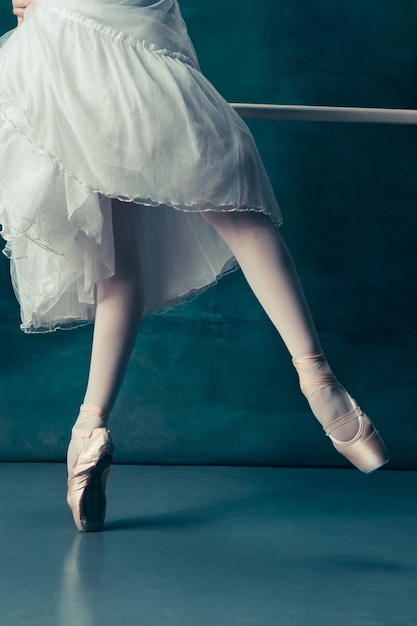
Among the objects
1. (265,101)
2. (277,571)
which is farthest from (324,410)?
(265,101)

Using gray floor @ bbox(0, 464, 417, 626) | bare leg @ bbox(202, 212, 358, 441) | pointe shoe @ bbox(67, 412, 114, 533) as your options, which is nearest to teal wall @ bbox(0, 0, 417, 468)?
gray floor @ bbox(0, 464, 417, 626)

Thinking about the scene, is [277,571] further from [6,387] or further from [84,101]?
[6,387]

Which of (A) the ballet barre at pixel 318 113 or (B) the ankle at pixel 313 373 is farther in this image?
(A) the ballet barre at pixel 318 113

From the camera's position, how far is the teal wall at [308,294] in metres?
Result: 2.20

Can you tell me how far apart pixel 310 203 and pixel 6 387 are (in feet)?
2.88

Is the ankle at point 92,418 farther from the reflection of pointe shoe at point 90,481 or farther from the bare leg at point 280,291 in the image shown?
the bare leg at point 280,291

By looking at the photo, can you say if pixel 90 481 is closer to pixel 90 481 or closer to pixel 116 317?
pixel 90 481

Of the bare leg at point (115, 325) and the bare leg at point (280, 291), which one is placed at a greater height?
the bare leg at point (280, 291)

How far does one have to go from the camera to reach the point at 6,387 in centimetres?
223

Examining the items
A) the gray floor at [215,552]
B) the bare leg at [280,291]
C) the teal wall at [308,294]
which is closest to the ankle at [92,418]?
the gray floor at [215,552]

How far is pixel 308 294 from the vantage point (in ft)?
7.25

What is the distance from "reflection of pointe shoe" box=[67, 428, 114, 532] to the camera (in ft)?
5.10

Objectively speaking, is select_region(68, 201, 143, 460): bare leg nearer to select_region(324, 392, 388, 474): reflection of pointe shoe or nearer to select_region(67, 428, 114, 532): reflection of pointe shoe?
select_region(67, 428, 114, 532): reflection of pointe shoe

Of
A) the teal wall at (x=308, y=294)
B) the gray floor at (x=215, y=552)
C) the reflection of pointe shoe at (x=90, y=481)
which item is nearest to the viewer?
the gray floor at (x=215, y=552)
